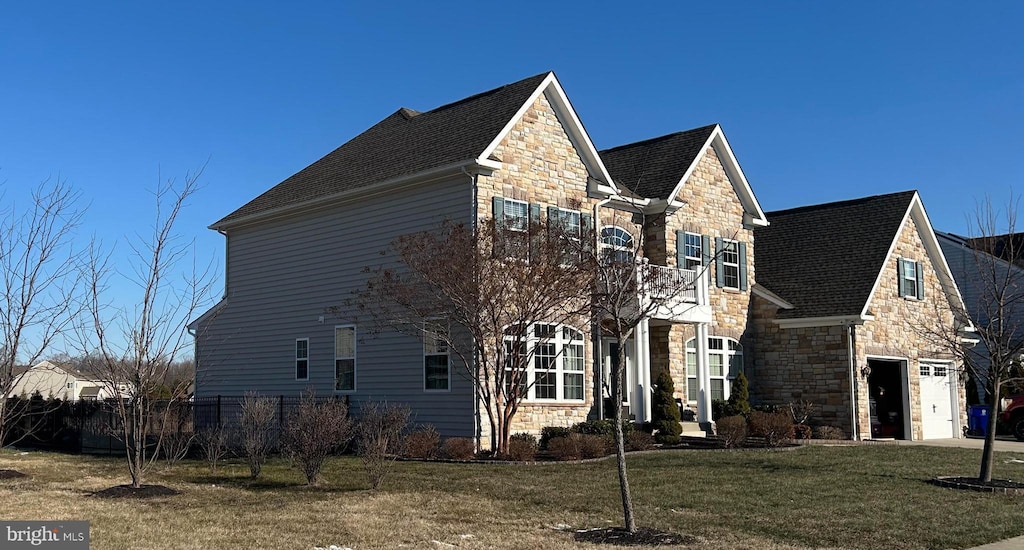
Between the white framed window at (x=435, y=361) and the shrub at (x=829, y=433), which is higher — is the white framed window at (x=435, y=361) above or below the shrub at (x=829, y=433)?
above

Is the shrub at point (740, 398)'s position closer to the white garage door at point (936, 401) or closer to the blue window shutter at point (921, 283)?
the white garage door at point (936, 401)

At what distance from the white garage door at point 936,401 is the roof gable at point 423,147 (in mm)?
13601

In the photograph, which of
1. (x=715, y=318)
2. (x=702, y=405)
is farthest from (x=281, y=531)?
(x=715, y=318)

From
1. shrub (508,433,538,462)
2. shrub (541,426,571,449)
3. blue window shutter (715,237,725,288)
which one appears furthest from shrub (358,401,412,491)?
blue window shutter (715,237,725,288)

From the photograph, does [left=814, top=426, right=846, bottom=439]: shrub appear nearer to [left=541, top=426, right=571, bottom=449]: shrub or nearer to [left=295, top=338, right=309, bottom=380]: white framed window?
[left=541, top=426, right=571, bottom=449]: shrub

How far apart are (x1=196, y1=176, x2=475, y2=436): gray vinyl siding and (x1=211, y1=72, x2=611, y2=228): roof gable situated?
49 centimetres

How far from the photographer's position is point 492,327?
64.1ft

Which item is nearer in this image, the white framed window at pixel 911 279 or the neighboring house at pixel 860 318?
the neighboring house at pixel 860 318

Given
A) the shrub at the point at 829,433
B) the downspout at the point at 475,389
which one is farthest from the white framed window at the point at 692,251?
the downspout at the point at 475,389

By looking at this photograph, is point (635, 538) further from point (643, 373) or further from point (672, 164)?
point (672, 164)

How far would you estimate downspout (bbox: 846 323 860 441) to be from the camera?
26.2 meters

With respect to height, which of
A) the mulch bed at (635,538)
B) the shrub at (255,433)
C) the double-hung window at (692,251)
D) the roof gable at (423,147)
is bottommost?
the mulch bed at (635,538)

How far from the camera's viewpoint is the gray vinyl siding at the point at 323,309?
71.6ft

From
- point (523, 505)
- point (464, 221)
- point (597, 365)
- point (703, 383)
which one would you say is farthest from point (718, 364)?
point (523, 505)
